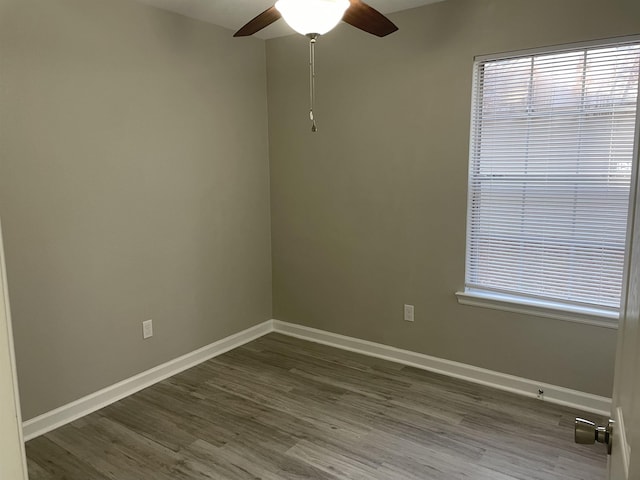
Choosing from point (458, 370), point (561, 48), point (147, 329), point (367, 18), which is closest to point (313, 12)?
point (367, 18)

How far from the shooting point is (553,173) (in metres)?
2.80

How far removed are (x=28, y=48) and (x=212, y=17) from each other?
4.02 feet

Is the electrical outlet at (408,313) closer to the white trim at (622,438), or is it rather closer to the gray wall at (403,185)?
the gray wall at (403,185)

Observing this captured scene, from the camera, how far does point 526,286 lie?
298 centimetres

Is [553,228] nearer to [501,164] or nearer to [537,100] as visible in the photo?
[501,164]

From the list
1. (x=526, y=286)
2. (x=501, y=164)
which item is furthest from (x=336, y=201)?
(x=526, y=286)

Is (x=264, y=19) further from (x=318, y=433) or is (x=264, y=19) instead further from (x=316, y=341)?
(x=316, y=341)

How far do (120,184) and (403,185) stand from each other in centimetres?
184

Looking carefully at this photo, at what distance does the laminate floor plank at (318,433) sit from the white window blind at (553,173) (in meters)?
0.78

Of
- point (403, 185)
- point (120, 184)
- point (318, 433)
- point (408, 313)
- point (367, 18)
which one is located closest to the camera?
point (367, 18)

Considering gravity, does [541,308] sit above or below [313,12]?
below

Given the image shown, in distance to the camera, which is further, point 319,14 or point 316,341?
point 316,341

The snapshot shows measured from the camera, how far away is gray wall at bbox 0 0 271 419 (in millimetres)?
2486

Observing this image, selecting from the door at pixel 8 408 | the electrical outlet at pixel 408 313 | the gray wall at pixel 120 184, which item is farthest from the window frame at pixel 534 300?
the door at pixel 8 408
